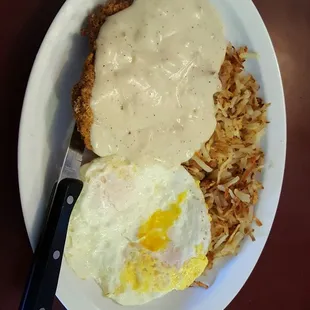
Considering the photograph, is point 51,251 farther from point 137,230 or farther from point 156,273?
point 156,273

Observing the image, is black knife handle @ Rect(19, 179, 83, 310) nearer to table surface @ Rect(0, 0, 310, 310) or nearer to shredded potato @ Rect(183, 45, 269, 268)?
table surface @ Rect(0, 0, 310, 310)

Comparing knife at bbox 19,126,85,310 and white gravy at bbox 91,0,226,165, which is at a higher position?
white gravy at bbox 91,0,226,165

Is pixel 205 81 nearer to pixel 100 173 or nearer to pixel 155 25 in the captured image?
pixel 155 25

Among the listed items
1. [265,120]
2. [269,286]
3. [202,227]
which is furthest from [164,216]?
[269,286]

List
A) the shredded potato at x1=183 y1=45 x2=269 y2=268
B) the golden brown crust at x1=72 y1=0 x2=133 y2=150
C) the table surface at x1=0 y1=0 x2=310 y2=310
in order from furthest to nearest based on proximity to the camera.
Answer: the table surface at x1=0 y1=0 x2=310 y2=310, the shredded potato at x1=183 y1=45 x2=269 y2=268, the golden brown crust at x1=72 y1=0 x2=133 y2=150

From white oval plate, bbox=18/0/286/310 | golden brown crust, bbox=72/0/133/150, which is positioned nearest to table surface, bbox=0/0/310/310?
white oval plate, bbox=18/0/286/310

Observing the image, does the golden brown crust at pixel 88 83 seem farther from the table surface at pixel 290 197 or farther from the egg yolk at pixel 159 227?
the table surface at pixel 290 197
